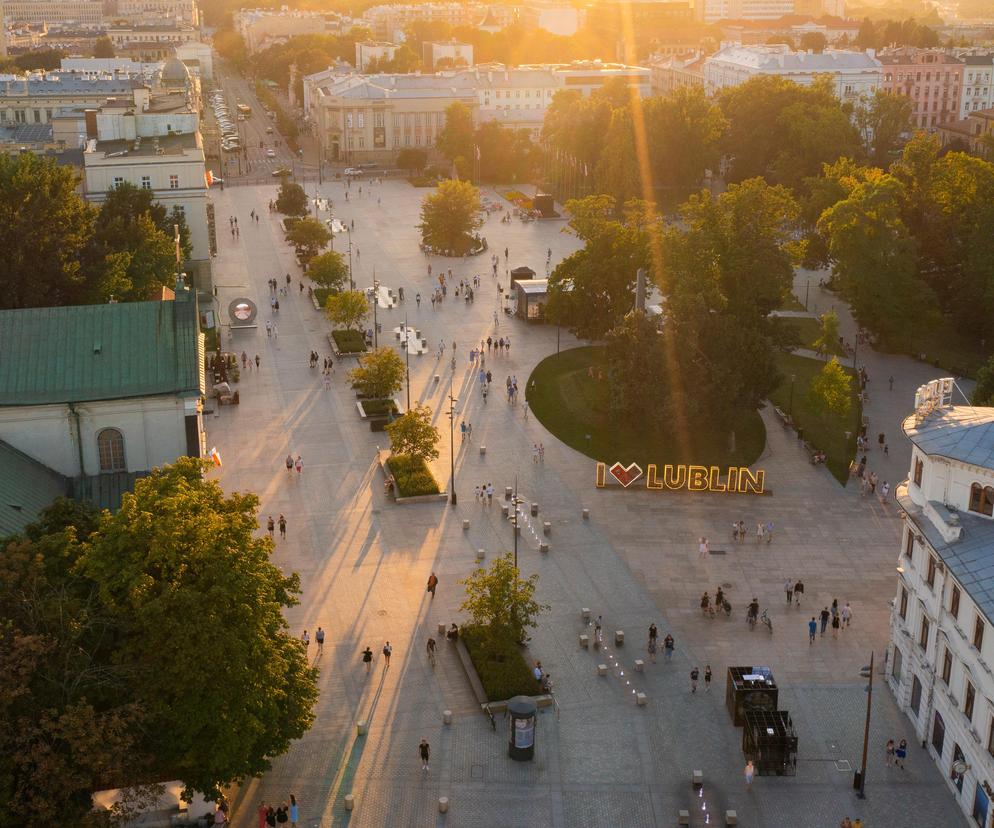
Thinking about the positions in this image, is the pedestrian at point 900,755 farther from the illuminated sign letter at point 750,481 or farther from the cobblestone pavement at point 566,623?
the illuminated sign letter at point 750,481

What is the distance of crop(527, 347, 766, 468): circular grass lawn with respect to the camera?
6084 centimetres

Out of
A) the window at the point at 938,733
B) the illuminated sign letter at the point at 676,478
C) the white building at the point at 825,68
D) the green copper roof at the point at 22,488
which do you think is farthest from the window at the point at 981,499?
the white building at the point at 825,68

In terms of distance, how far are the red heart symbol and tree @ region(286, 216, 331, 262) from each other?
48.9 m

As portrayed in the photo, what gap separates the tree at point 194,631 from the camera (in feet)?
101

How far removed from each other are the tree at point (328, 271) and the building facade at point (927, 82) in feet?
361

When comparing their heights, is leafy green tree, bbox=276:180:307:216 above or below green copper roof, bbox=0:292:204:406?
below

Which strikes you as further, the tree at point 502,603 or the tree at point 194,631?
the tree at point 502,603

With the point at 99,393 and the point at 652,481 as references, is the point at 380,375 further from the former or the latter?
the point at 99,393

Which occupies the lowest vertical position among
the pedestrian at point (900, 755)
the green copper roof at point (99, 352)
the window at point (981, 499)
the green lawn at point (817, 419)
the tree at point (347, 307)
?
the pedestrian at point (900, 755)

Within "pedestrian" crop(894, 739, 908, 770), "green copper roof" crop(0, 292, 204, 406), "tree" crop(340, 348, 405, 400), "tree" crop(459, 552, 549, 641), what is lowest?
"pedestrian" crop(894, 739, 908, 770)

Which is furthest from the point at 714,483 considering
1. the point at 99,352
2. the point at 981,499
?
the point at 99,352

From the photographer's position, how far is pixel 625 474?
56.8 meters

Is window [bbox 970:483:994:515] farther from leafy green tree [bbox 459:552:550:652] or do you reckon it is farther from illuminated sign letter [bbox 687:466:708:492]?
illuminated sign letter [bbox 687:466:708:492]

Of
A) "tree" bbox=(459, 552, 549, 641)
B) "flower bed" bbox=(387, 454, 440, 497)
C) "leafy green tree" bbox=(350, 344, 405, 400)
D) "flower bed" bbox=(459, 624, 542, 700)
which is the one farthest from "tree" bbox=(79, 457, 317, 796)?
"leafy green tree" bbox=(350, 344, 405, 400)
